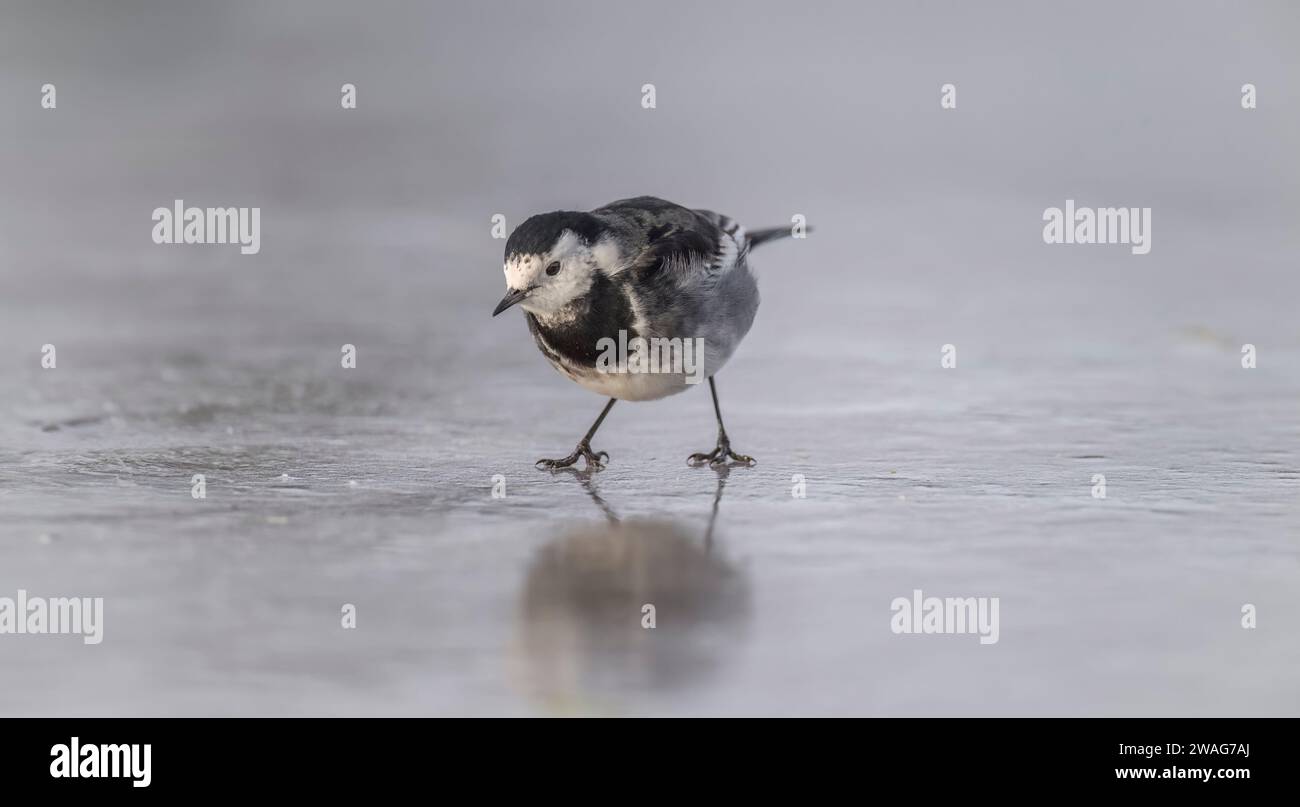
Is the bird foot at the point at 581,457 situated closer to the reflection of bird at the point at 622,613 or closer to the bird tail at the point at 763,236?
the reflection of bird at the point at 622,613

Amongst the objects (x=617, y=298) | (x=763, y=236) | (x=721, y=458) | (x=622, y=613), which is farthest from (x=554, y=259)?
(x=622, y=613)

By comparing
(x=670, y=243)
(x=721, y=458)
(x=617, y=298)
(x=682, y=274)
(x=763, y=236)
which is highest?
Answer: (x=763, y=236)

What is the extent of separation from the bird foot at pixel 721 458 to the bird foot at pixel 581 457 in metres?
0.37

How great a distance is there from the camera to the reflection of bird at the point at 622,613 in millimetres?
3533

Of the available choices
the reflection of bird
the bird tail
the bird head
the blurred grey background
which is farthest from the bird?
the reflection of bird

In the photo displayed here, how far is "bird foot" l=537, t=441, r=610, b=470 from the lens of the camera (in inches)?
233

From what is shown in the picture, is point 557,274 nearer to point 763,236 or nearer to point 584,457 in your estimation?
point 584,457

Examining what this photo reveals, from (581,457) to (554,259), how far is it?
93 centimetres

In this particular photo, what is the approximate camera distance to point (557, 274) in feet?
18.4

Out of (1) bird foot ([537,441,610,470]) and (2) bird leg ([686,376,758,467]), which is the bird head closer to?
(1) bird foot ([537,441,610,470])

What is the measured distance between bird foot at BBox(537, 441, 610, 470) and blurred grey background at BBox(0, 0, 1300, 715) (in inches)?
3.2

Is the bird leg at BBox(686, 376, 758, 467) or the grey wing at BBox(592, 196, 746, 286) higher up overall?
the grey wing at BBox(592, 196, 746, 286)

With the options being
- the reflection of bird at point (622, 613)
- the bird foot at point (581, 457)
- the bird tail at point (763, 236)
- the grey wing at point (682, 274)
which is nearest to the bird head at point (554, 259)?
the grey wing at point (682, 274)

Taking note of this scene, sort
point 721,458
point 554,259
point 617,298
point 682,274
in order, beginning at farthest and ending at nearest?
point 721,458
point 682,274
point 617,298
point 554,259
